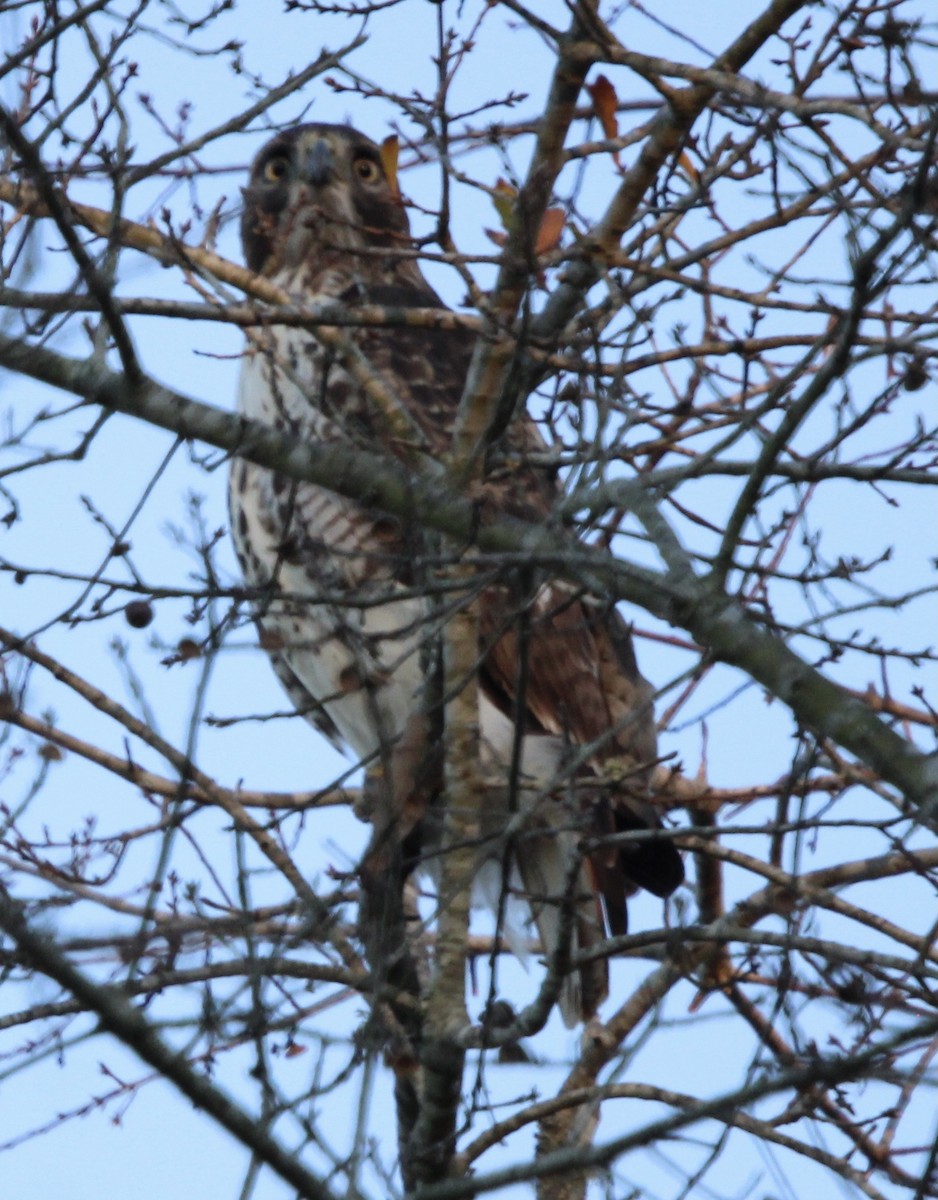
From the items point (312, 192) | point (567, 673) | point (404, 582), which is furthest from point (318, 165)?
point (404, 582)

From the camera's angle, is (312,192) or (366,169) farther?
(366,169)

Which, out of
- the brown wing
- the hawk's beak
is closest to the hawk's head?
the hawk's beak

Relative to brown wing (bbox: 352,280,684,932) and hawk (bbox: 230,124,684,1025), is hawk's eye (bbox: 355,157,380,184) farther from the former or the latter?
brown wing (bbox: 352,280,684,932)

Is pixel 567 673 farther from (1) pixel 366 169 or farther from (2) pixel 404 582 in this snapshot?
(1) pixel 366 169

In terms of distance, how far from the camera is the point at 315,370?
188 inches

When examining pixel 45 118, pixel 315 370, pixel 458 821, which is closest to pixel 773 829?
pixel 458 821

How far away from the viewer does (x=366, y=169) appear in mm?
5832

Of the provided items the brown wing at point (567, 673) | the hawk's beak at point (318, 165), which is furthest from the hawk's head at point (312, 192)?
the brown wing at point (567, 673)

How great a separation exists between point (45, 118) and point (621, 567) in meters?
1.58

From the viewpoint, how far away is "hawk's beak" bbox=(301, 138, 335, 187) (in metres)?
5.62

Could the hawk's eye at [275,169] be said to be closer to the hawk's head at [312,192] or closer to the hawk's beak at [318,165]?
the hawk's head at [312,192]

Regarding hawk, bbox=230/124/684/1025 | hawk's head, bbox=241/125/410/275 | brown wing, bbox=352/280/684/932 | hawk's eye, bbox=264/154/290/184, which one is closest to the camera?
hawk, bbox=230/124/684/1025

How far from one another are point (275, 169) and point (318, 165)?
218 millimetres

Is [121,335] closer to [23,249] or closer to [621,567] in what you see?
[23,249]
